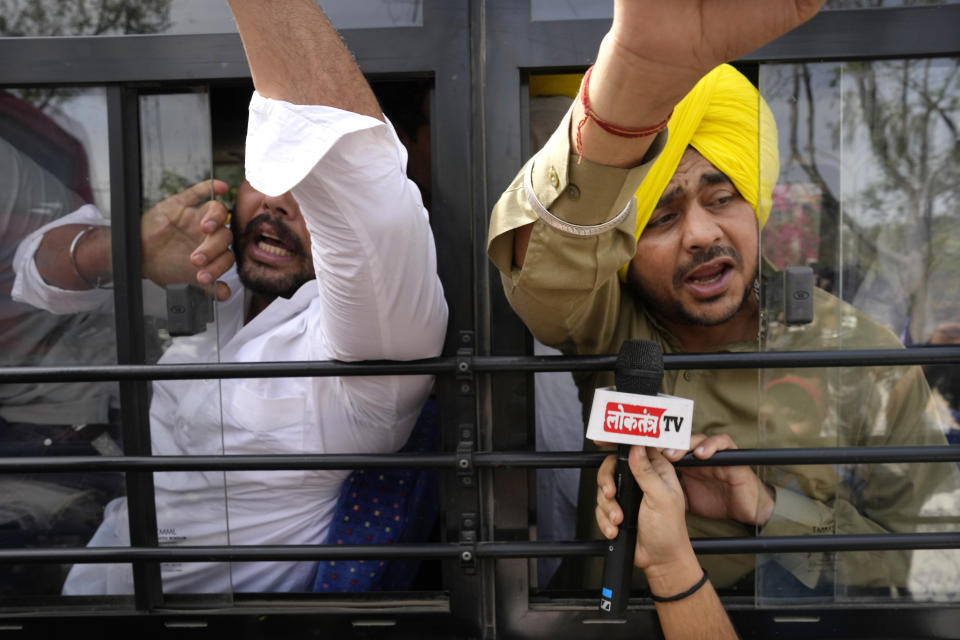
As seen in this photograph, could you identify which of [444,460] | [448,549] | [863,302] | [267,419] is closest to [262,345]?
[267,419]

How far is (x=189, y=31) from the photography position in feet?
5.46

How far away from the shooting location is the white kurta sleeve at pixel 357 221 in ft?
4.11

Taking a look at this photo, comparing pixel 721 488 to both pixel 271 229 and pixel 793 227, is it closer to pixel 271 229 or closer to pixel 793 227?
pixel 793 227

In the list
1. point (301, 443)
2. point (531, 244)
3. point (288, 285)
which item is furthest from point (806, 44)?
point (301, 443)

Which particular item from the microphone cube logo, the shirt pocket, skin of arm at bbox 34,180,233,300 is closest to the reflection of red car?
skin of arm at bbox 34,180,233,300

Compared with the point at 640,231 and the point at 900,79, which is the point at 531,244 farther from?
the point at 900,79

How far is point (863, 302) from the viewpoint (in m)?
1.66

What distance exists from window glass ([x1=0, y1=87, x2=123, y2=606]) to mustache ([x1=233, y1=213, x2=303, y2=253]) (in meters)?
0.32

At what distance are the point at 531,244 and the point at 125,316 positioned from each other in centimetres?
104

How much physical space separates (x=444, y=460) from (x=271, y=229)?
754 mm

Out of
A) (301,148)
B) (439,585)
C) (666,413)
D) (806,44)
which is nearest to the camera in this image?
(301,148)

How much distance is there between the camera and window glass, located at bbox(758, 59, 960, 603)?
64.2 inches

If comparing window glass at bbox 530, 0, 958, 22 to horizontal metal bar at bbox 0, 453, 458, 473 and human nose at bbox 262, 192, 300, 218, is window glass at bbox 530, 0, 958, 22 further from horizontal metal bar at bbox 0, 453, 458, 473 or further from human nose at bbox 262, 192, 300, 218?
horizontal metal bar at bbox 0, 453, 458, 473

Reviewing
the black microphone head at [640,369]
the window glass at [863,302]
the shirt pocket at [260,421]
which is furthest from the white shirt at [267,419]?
the window glass at [863,302]
